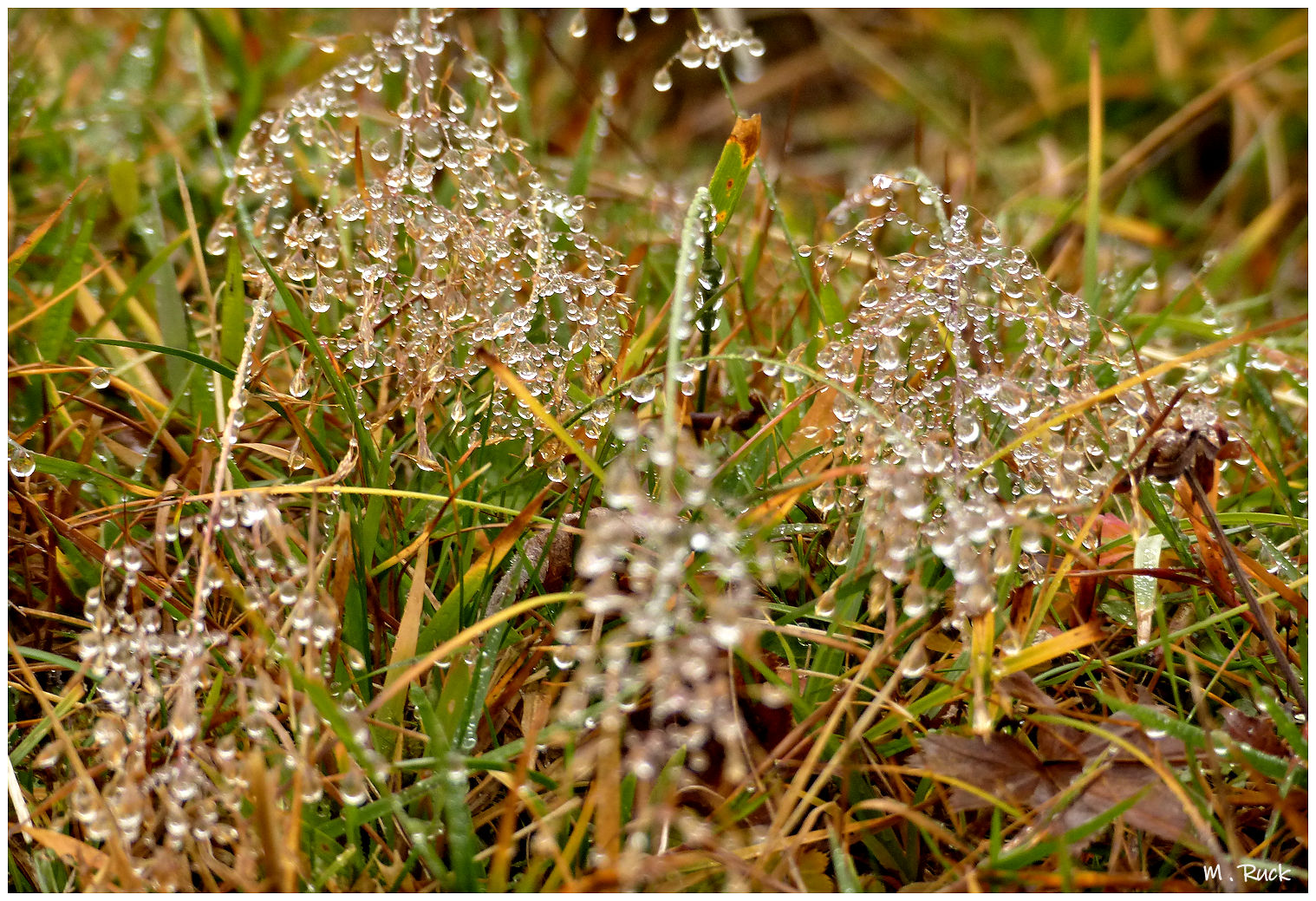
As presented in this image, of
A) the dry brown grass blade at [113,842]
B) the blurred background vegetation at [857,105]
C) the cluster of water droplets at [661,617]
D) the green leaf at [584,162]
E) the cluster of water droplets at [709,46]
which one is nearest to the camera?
the cluster of water droplets at [661,617]

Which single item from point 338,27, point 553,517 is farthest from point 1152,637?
point 338,27

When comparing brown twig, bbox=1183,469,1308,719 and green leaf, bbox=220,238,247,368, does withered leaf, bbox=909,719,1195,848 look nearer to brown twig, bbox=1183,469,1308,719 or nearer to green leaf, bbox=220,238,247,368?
brown twig, bbox=1183,469,1308,719

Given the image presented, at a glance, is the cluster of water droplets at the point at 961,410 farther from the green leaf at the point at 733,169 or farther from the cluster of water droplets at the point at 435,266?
the cluster of water droplets at the point at 435,266

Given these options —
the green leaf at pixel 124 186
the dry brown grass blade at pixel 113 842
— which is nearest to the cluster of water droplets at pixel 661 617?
the dry brown grass blade at pixel 113 842

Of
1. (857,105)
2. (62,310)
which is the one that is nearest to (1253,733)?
(62,310)

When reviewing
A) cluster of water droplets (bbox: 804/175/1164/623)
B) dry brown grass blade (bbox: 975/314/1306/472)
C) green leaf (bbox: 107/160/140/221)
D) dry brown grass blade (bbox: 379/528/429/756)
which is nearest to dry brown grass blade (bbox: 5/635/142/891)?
dry brown grass blade (bbox: 379/528/429/756)

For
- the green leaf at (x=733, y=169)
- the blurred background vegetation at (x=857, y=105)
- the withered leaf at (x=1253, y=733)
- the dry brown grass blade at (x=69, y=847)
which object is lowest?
the dry brown grass blade at (x=69, y=847)

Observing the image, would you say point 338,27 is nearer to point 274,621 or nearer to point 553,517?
point 553,517
